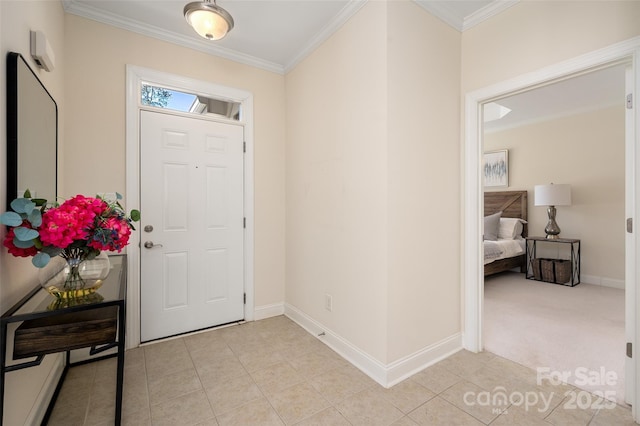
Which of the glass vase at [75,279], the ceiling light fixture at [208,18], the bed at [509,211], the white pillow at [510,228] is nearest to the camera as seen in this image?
the glass vase at [75,279]

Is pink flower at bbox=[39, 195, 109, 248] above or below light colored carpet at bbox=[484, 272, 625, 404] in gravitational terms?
above

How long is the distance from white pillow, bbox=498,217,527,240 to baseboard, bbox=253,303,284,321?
4.06m

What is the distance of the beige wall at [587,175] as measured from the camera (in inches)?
168

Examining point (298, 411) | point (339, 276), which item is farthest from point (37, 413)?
point (339, 276)

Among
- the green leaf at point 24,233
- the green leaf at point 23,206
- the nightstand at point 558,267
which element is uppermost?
the green leaf at point 23,206

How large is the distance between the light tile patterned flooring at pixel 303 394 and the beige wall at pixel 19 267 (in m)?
0.27

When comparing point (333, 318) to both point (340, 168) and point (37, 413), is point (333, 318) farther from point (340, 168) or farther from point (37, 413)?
point (37, 413)

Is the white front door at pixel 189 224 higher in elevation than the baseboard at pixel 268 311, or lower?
higher

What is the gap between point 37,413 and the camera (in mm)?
1580

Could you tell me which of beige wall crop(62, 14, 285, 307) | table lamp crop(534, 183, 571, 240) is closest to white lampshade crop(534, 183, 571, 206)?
table lamp crop(534, 183, 571, 240)

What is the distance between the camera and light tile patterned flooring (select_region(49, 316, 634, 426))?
169cm

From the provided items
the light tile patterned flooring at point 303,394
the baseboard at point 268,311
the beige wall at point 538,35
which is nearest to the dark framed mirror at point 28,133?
the light tile patterned flooring at point 303,394

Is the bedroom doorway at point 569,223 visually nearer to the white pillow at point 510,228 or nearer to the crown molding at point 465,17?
the white pillow at point 510,228

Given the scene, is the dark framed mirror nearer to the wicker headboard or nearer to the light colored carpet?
the light colored carpet
